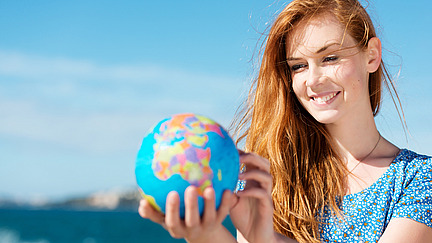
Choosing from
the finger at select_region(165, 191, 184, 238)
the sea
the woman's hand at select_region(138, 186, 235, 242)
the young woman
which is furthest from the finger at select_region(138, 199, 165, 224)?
the sea

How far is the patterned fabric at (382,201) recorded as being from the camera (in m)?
3.81

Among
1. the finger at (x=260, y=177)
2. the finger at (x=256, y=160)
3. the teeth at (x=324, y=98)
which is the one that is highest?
the teeth at (x=324, y=98)

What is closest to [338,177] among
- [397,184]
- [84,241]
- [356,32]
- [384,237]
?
[397,184]

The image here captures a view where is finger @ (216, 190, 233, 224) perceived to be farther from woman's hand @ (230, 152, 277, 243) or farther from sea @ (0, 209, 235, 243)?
sea @ (0, 209, 235, 243)

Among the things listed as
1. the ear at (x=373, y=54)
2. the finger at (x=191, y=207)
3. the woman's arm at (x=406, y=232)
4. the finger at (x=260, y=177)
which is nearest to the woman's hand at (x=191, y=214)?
the finger at (x=191, y=207)

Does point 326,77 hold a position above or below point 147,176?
above

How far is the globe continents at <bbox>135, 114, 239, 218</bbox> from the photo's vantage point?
9.03ft

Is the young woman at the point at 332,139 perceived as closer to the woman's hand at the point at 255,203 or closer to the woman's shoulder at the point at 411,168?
the woman's shoulder at the point at 411,168

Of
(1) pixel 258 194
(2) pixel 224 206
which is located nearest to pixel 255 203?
(1) pixel 258 194

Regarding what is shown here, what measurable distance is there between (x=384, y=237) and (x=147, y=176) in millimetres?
1539

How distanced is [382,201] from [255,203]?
1.17 metres

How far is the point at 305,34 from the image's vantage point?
12.8 feet

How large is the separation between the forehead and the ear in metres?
0.18

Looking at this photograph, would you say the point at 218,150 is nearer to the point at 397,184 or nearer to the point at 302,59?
the point at 302,59
